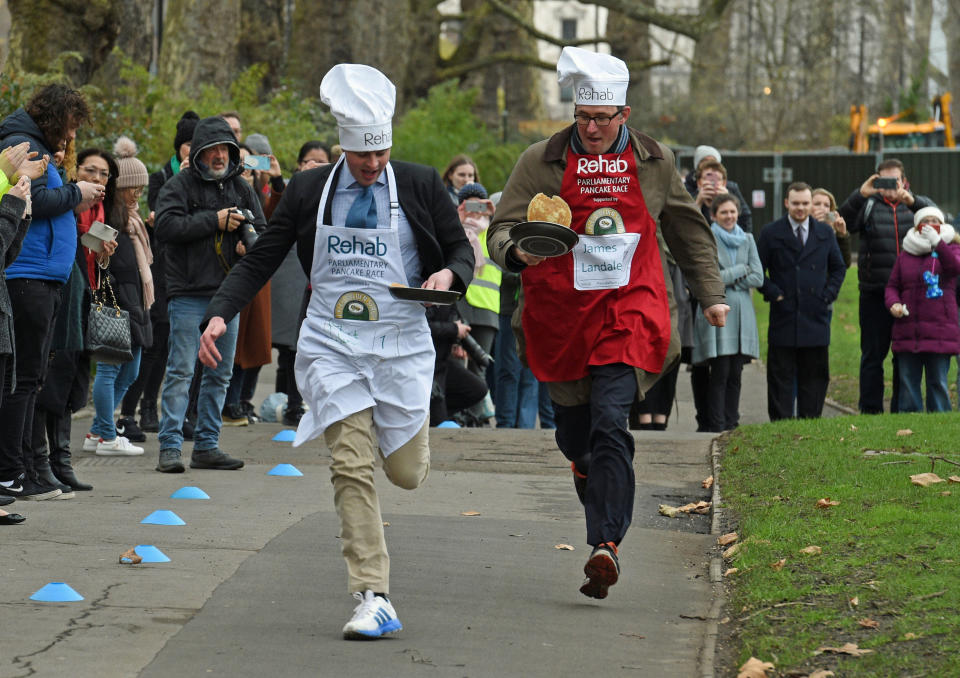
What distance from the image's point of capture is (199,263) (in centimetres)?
995

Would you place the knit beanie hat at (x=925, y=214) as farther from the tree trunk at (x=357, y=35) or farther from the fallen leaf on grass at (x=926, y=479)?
the tree trunk at (x=357, y=35)

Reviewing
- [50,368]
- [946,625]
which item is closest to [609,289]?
[946,625]

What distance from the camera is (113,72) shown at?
1938 centimetres

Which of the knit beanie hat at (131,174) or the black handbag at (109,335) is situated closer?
the black handbag at (109,335)

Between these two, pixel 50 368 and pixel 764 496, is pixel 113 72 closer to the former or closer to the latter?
pixel 50 368

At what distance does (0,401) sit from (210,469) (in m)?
2.44

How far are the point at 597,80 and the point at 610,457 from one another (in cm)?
159

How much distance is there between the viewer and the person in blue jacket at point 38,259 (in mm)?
8164

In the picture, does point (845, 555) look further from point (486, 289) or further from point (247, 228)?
point (486, 289)

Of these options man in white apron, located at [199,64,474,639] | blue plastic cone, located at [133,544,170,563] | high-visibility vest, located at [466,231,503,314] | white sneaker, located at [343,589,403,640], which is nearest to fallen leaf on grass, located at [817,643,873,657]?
white sneaker, located at [343,589,403,640]

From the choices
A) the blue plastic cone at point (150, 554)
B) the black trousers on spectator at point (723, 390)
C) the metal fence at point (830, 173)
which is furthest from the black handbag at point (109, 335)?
the metal fence at point (830, 173)

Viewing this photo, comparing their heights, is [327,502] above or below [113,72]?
below

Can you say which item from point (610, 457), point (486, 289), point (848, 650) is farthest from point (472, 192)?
point (848, 650)

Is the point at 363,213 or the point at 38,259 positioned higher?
the point at 363,213
